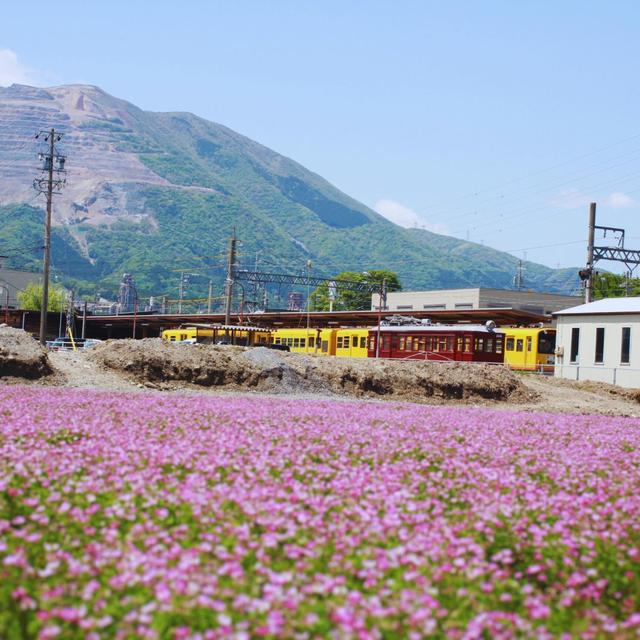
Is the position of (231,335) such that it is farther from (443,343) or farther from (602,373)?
(602,373)

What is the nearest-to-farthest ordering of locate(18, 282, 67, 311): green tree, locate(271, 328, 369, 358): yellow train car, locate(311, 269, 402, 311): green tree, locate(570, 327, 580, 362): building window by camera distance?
locate(570, 327, 580, 362): building window < locate(271, 328, 369, 358): yellow train car < locate(18, 282, 67, 311): green tree < locate(311, 269, 402, 311): green tree

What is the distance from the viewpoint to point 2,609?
239 inches

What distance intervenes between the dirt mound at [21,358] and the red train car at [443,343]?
2824 cm

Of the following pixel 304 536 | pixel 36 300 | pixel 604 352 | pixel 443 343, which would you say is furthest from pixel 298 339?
pixel 36 300

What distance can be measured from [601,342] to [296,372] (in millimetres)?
17769

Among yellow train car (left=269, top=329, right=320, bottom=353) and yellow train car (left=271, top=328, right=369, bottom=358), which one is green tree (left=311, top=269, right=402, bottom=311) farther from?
yellow train car (left=271, top=328, right=369, bottom=358)

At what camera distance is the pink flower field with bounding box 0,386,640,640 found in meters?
6.05

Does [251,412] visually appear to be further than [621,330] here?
No

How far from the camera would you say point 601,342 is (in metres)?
44.9

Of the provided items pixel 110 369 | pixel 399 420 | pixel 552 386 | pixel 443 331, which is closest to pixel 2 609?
pixel 399 420

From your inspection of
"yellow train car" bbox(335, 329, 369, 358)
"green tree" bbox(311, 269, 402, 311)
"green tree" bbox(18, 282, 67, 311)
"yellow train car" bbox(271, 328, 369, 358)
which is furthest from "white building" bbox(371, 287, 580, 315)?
"green tree" bbox(18, 282, 67, 311)

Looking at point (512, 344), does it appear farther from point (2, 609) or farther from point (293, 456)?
point (2, 609)

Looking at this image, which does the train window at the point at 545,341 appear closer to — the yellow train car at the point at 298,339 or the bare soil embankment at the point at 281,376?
the bare soil embankment at the point at 281,376

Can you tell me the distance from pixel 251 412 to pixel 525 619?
1204cm
